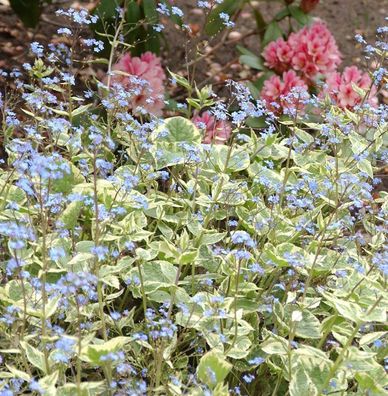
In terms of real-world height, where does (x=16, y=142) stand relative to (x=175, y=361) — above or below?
above

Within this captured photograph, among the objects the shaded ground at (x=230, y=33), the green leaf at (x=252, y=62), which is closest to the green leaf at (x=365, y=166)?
the green leaf at (x=252, y=62)

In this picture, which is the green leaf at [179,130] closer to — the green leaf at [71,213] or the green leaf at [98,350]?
the green leaf at [71,213]

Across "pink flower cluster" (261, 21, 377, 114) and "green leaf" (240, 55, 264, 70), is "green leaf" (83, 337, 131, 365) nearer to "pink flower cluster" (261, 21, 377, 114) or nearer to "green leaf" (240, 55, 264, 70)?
"pink flower cluster" (261, 21, 377, 114)

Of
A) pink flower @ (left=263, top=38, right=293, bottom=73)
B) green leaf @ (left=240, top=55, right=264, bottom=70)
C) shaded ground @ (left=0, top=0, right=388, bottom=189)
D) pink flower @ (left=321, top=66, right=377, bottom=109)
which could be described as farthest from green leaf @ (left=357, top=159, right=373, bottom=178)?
shaded ground @ (left=0, top=0, right=388, bottom=189)

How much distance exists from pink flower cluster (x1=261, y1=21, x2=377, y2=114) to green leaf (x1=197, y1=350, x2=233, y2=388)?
4.89 feet

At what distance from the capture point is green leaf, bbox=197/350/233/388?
4.97 feet

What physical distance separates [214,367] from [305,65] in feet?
→ 5.74

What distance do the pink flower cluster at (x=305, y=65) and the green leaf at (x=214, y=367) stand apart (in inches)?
58.6

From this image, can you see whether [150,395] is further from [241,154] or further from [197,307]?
[241,154]

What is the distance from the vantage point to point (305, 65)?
9.99 ft

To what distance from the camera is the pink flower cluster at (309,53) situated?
3.04 meters

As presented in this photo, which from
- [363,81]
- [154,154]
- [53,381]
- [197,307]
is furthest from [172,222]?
[363,81]

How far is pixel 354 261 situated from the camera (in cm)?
202

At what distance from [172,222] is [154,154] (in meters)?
0.18
